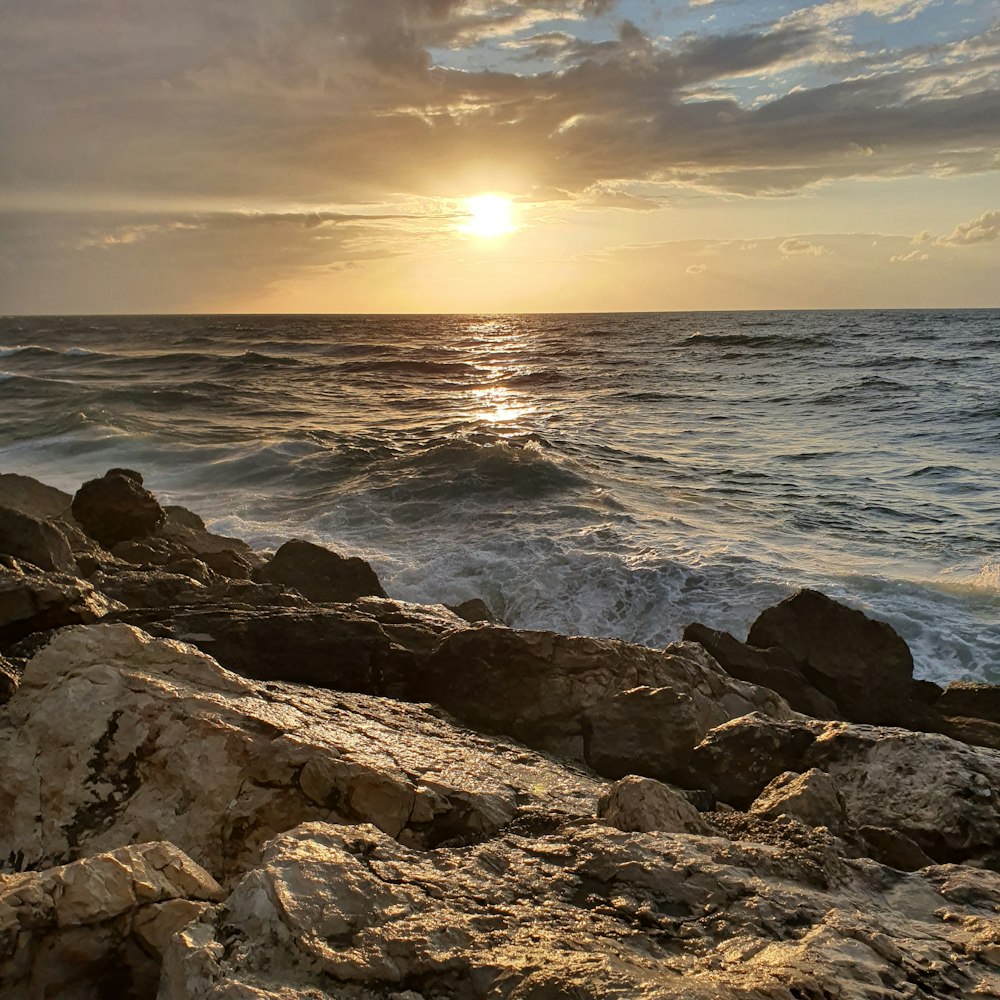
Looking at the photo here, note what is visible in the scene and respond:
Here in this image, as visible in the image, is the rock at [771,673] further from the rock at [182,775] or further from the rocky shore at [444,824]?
the rock at [182,775]

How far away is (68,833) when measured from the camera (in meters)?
2.84

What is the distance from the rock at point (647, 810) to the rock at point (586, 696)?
91 centimetres

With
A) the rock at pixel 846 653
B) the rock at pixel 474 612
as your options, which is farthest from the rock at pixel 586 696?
the rock at pixel 474 612

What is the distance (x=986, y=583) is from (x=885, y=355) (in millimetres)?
37810

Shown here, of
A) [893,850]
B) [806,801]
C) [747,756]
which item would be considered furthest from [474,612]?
[893,850]

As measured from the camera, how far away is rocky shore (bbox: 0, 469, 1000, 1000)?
212 cm

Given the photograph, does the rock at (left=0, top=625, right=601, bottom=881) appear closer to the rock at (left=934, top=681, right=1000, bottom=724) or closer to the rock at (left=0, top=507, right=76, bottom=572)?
the rock at (left=0, top=507, right=76, bottom=572)

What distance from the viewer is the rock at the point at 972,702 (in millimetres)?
7117

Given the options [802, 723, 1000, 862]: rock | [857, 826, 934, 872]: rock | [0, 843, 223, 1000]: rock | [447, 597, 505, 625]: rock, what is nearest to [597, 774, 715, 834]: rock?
[857, 826, 934, 872]: rock

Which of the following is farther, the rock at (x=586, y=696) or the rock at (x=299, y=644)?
the rock at (x=299, y=644)

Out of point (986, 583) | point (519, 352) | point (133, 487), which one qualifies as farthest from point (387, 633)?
point (519, 352)

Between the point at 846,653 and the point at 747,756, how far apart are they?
3.85 m

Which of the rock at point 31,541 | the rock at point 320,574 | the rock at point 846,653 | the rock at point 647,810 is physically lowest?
the rock at point 846,653

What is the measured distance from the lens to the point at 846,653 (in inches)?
289
